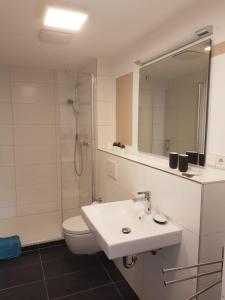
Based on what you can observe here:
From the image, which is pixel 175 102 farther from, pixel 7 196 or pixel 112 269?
pixel 7 196

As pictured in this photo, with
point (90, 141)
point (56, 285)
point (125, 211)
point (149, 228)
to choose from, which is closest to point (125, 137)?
point (90, 141)

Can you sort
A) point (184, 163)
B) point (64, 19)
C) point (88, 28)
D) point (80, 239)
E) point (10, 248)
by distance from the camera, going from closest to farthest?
1. point (184, 163)
2. point (64, 19)
3. point (88, 28)
4. point (80, 239)
5. point (10, 248)

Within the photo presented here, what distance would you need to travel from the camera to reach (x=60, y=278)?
238 centimetres

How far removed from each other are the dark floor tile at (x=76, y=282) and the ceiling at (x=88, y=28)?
236cm

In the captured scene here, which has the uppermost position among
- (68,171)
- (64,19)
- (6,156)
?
(64,19)

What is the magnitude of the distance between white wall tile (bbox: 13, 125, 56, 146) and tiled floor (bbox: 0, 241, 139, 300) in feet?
4.85

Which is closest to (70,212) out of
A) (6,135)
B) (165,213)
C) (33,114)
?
(6,135)

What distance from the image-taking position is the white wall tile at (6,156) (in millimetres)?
3334

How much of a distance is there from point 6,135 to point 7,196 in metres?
0.88

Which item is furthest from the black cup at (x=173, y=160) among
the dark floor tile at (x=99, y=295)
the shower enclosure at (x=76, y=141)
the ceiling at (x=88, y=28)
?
the shower enclosure at (x=76, y=141)

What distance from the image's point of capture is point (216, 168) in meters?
1.55

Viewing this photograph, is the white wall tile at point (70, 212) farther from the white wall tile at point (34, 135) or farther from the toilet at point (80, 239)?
the white wall tile at point (34, 135)

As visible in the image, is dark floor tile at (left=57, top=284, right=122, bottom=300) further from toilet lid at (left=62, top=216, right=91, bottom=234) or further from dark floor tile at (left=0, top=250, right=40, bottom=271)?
dark floor tile at (left=0, top=250, right=40, bottom=271)

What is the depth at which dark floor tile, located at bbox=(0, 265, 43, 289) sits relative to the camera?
2.31 m
